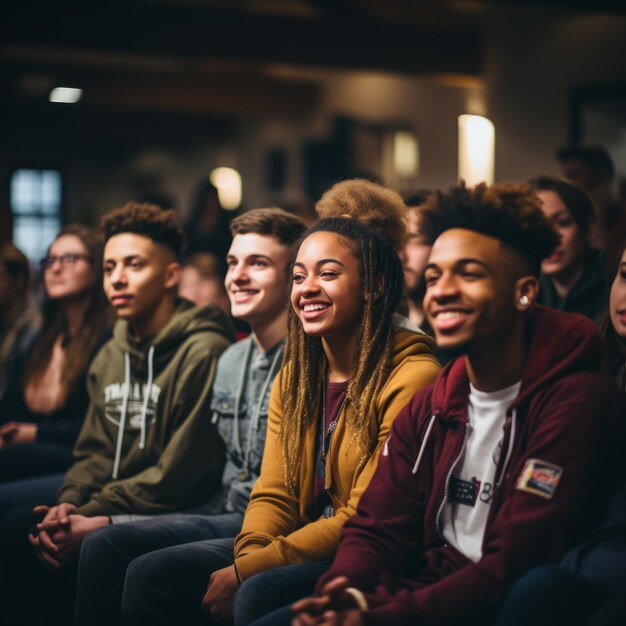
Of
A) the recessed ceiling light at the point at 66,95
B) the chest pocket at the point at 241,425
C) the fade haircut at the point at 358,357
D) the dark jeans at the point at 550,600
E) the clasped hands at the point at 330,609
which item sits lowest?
the clasped hands at the point at 330,609

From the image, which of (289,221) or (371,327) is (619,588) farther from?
(289,221)

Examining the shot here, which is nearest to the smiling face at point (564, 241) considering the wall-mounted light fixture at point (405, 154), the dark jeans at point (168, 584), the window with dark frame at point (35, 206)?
the dark jeans at point (168, 584)

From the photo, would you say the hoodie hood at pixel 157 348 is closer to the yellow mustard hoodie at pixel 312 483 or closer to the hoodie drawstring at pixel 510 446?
the yellow mustard hoodie at pixel 312 483

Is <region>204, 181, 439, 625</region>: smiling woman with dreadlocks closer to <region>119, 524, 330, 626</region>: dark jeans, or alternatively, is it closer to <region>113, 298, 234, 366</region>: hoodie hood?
<region>119, 524, 330, 626</region>: dark jeans

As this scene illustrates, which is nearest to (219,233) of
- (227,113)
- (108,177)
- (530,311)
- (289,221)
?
(289,221)

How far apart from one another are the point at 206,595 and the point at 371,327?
732 mm

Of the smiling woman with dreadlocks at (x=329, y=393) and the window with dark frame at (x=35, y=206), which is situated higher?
the window with dark frame at (x=35, y=206)

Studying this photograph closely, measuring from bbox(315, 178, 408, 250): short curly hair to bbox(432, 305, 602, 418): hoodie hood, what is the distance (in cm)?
63

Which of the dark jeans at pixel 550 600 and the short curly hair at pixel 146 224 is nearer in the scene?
the dark jeans at pixel 550 600

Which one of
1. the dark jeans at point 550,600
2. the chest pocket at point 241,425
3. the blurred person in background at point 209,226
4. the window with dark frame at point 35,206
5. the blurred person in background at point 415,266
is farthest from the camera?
the window with dark frame at point 35,206

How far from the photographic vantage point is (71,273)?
3924 mm

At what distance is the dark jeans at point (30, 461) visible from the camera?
12.2 feet

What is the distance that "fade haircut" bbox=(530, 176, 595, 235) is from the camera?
11.1ft

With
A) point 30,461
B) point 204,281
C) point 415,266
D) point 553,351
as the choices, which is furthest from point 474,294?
point 204,281
